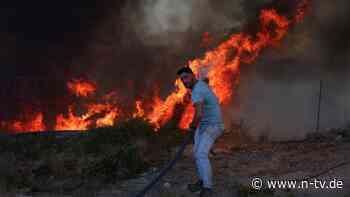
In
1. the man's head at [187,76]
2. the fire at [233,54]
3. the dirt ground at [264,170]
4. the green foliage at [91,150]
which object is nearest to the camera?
the man's head at [187,76]

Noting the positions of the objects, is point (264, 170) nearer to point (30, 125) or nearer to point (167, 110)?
point (167, 110)

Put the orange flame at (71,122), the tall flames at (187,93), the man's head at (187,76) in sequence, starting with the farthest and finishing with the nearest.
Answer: the orange flame at (71,122) < the tall flames at (187,93) < the man's head at (187,76)

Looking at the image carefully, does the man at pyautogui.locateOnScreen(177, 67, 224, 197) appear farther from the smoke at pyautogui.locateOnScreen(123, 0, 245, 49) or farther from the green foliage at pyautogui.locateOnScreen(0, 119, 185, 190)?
the smoke at pyautogui.locateOnScreen(123, 0, 245, 49)

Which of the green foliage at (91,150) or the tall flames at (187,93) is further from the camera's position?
the tall flames at (187,93)

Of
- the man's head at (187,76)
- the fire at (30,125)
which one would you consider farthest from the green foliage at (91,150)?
the fire at (30,125)

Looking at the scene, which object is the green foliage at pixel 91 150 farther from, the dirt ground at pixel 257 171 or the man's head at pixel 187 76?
the man's head at pixel 187 76

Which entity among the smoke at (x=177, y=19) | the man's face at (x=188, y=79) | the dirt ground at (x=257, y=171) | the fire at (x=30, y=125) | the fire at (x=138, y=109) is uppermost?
the smoke at (x=177, y=19)

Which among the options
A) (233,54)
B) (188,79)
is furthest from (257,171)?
(233,54)

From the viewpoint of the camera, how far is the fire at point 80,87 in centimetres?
1574

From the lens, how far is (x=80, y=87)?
623 inches

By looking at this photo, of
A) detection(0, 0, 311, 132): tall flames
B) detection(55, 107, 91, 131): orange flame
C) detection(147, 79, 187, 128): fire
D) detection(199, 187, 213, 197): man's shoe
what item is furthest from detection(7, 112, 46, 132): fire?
detection(199, 187, 213, 197): man's shoe

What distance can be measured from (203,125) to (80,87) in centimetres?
892

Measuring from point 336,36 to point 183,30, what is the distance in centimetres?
500

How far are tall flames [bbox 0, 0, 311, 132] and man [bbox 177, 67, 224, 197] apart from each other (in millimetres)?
5723
